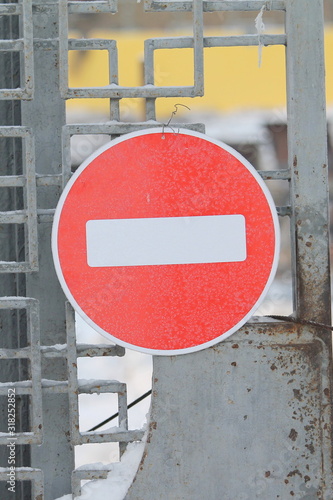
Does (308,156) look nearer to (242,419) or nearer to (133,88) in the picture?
(133,88)

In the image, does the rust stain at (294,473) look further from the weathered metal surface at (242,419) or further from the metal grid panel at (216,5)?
the metal grid panel at (216,5)

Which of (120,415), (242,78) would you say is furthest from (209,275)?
(242,78)

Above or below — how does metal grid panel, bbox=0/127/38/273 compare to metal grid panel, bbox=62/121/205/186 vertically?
below

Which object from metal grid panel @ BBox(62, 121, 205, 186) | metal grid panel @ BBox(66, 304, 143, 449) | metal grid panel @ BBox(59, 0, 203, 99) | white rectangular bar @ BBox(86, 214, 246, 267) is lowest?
metal grid panel @ BBox(66, 304, 143, 449)

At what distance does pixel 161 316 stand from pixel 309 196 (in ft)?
1.46

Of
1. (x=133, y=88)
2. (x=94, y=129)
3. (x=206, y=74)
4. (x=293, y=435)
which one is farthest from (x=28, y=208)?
(x=293, y=435)

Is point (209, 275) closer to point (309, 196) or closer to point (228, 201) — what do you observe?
point (228, 201)

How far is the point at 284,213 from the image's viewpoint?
5.66ft

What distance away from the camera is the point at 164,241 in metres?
1.64

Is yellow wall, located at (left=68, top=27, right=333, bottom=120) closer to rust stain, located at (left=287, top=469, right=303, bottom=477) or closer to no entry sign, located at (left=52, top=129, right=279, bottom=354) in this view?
no entry sign, located at (left=52, top=129, right=279, bottom=354)

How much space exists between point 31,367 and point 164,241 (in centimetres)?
42

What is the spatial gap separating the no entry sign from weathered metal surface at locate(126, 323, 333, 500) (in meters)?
0.11

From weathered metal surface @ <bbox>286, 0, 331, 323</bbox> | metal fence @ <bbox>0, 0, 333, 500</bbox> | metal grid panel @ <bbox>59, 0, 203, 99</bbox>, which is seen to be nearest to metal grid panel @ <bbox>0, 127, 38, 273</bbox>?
metal fence @ <bbox>0, 0, 333, 500</bbox>

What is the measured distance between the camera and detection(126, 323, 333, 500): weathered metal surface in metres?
1.69
